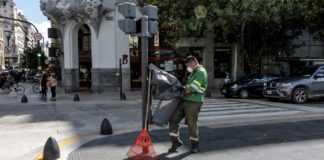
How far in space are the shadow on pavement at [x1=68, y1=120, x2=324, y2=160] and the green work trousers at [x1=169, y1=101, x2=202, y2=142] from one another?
42 centimetres

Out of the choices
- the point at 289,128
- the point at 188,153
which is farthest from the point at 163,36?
the point at 188,153

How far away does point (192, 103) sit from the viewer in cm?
741

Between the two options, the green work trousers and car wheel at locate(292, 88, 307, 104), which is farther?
car wheel at locate(292, 88, 307, 104)

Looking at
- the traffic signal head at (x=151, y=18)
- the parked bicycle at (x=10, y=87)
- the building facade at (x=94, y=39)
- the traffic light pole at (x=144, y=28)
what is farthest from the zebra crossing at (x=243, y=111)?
the parked bicycle at (x=10, y=87)

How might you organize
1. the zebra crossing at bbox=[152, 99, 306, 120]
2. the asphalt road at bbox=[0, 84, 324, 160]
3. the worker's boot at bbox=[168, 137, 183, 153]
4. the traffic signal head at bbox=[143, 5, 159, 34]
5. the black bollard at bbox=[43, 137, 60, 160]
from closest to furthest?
the black bollard at bbox=[43, 137, 60, 160] < the worker's boot at bbox=[168, 137, 183, 153] < the traffic signal head at bbox=[143, 5, 159, 34] < the asphalt road at bbox=[0, 84, 324, 160] < the zebra crossing at bbox=[152, 99, 306, 120]

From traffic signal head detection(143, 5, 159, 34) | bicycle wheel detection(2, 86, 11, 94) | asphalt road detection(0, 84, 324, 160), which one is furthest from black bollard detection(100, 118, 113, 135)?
bicycle wheel detection(2, 86, 11, 94)

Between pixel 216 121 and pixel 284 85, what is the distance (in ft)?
21.3

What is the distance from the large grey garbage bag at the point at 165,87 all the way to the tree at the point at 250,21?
46.5 ft

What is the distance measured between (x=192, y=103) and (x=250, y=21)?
16405mm

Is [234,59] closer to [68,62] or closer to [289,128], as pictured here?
[68,62]

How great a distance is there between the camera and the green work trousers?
7422 millimetres

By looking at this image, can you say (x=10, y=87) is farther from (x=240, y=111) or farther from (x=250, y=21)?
(x=240, y=111)

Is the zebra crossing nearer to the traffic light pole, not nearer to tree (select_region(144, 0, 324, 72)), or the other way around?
the traffic light pole

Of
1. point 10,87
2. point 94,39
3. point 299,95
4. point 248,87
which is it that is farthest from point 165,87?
point 10,87
